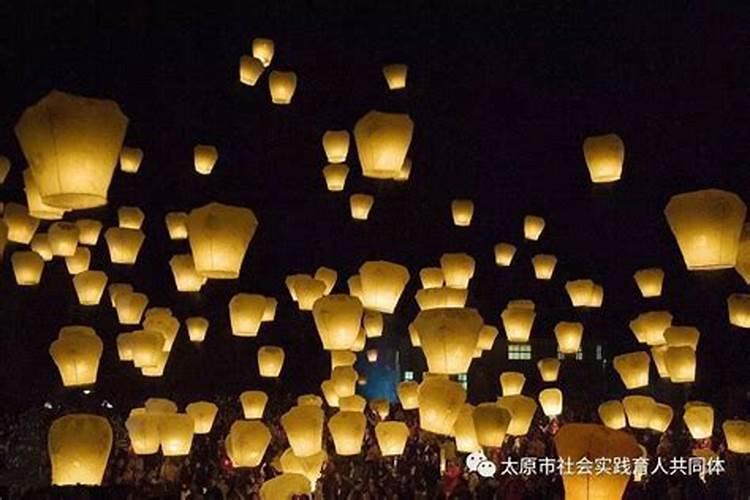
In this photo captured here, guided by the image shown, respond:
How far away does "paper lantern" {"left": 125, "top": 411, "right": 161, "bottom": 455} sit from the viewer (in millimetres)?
12367

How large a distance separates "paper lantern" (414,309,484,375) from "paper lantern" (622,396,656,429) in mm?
5981

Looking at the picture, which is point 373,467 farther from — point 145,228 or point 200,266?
point 145,228

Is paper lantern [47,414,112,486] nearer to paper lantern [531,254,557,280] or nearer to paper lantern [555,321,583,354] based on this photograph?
paper lantern [555,321,583,354]

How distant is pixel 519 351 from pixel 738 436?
20.0m

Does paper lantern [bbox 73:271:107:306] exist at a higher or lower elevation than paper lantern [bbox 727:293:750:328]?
higher

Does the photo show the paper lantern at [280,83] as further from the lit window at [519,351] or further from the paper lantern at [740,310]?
the lit window at [519,351]

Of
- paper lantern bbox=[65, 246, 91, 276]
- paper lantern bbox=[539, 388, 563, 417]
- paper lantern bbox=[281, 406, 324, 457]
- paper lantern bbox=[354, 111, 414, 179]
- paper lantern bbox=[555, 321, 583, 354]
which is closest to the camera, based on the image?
paper lantern bbox=[354, 111, 414, 179]

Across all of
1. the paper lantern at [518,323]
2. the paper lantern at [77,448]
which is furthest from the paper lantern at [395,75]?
the paper lantern at [77,448]

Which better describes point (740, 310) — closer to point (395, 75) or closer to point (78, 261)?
point (395, 75)

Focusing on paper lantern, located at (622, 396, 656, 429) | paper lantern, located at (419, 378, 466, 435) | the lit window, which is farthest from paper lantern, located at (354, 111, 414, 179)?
the lit window

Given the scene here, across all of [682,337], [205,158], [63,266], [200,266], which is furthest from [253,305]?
[63,266]

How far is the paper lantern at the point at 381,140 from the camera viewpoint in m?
10.6

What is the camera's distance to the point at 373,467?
13.5m

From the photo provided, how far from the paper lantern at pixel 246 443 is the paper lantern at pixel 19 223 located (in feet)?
19.3
